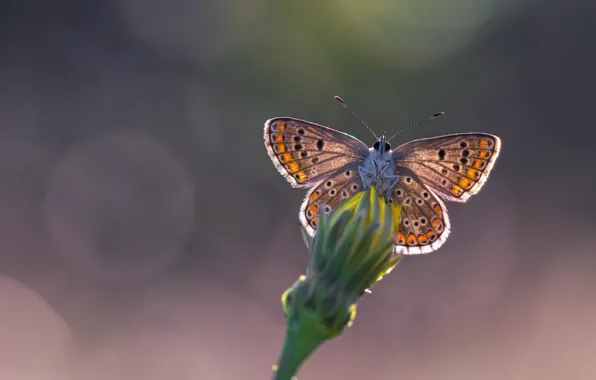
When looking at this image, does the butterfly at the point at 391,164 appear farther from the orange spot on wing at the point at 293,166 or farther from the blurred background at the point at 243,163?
the blurred background at the point at 243,163

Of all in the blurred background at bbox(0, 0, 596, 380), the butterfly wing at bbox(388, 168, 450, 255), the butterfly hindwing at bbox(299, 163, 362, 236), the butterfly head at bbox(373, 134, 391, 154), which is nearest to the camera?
the butterfly wing at bbox(388, 168, 450, 255)

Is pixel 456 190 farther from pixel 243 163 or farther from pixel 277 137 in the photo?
pixel 243 163

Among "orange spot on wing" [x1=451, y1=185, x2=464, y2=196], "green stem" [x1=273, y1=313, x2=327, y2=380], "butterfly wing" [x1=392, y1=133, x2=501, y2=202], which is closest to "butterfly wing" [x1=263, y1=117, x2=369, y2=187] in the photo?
"butterfly wing" [x1=392, y1=133, x2=501, y2=202]

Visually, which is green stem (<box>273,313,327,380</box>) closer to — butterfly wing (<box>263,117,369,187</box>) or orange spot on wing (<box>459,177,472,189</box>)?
butterfly wing (<box>263,117,369,187</box>)

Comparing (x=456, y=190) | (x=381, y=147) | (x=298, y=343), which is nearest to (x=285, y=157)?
(x=381, y=147)

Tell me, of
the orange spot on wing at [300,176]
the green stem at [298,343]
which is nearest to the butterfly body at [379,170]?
the orange spot on wing at [300,176]

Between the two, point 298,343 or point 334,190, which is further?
point 334,190
